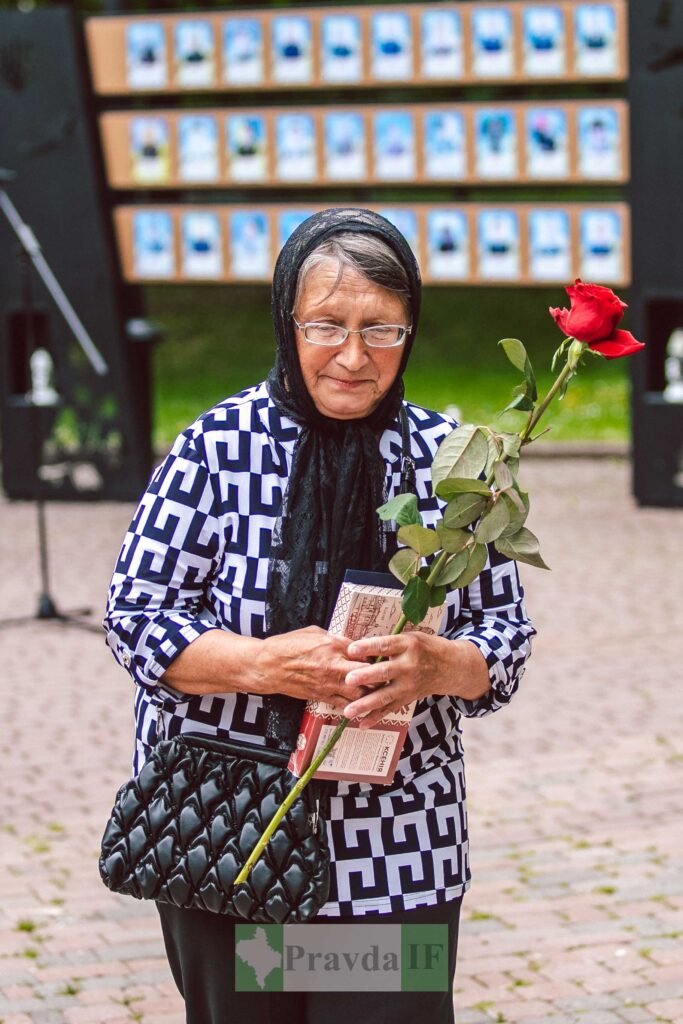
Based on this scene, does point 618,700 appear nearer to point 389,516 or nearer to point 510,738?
point 510,738

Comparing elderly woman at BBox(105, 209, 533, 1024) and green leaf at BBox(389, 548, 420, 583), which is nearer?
green leaf at BBox(389, 548, 420, 583)

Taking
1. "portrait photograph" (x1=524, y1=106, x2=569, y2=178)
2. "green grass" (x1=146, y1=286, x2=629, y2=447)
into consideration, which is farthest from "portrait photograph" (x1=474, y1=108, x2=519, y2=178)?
"green grass" (x1=146, y1=286, x2=629, y2=447)

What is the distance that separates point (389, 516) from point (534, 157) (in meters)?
11.1

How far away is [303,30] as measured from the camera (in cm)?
1341

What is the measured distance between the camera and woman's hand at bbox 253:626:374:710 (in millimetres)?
2492

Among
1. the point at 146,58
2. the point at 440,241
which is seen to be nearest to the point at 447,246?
the point at 440,241

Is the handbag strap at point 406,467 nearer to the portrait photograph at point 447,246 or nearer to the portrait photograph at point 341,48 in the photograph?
the portrait photograph at point 447,246

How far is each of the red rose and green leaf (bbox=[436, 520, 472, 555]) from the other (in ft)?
1.09

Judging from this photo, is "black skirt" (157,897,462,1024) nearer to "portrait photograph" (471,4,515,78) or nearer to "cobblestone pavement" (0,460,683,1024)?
"cobblestone pavement" (0,460,683,1024)

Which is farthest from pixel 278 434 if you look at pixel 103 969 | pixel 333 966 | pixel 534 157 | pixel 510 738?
pixel 534 157

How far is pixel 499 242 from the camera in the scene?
13.3 m

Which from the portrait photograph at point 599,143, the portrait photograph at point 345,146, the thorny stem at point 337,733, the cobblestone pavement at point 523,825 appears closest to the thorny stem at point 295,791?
the thorny stem at point 337,733

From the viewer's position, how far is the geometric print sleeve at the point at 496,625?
107 inches

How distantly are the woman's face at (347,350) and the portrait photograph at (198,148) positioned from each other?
11.5 m
